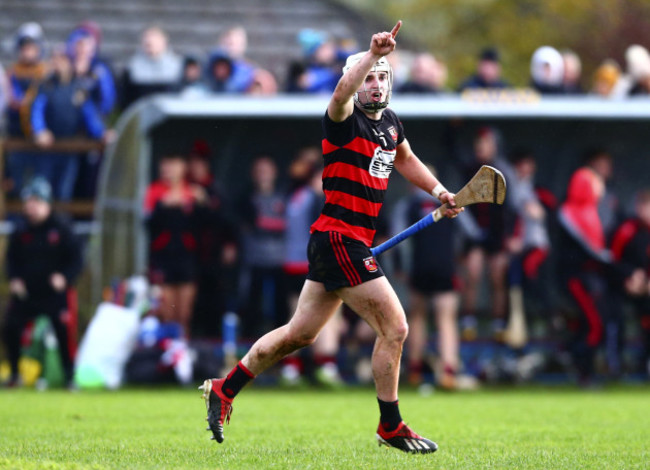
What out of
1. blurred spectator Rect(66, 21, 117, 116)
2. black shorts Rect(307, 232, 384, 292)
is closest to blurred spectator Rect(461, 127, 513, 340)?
blurred spectator Rect(66, 21, 117, 116)

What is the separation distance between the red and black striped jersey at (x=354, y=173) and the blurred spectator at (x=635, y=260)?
725cm

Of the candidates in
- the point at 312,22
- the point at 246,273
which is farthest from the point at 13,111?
the point at 312,22

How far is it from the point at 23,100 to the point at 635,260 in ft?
25.6

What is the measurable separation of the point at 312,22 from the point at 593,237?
11.3 m

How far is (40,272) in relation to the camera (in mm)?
13273

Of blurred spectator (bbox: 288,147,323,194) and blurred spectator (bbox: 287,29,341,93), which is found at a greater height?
blurred spectator (bbox: 287,29,341,93)

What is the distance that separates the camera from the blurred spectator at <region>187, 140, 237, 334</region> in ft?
45.6

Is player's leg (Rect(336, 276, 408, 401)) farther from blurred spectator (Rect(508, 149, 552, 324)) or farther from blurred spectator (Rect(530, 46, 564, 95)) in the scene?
blurred spectator (Rect(530, 46, 564, 95))

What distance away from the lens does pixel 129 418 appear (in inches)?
364

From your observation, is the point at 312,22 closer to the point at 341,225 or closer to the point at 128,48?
the point at 128,48

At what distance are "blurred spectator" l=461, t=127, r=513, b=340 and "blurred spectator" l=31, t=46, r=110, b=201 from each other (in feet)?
15.7

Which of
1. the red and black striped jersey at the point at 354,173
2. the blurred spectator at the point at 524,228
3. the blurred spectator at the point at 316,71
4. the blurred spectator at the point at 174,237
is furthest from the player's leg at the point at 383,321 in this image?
the blurred spectator at the point at 316,71

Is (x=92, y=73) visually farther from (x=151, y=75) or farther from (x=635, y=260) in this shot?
(x=635, y=260)

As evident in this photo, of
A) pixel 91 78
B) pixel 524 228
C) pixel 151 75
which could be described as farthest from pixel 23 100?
pixel 524 228
